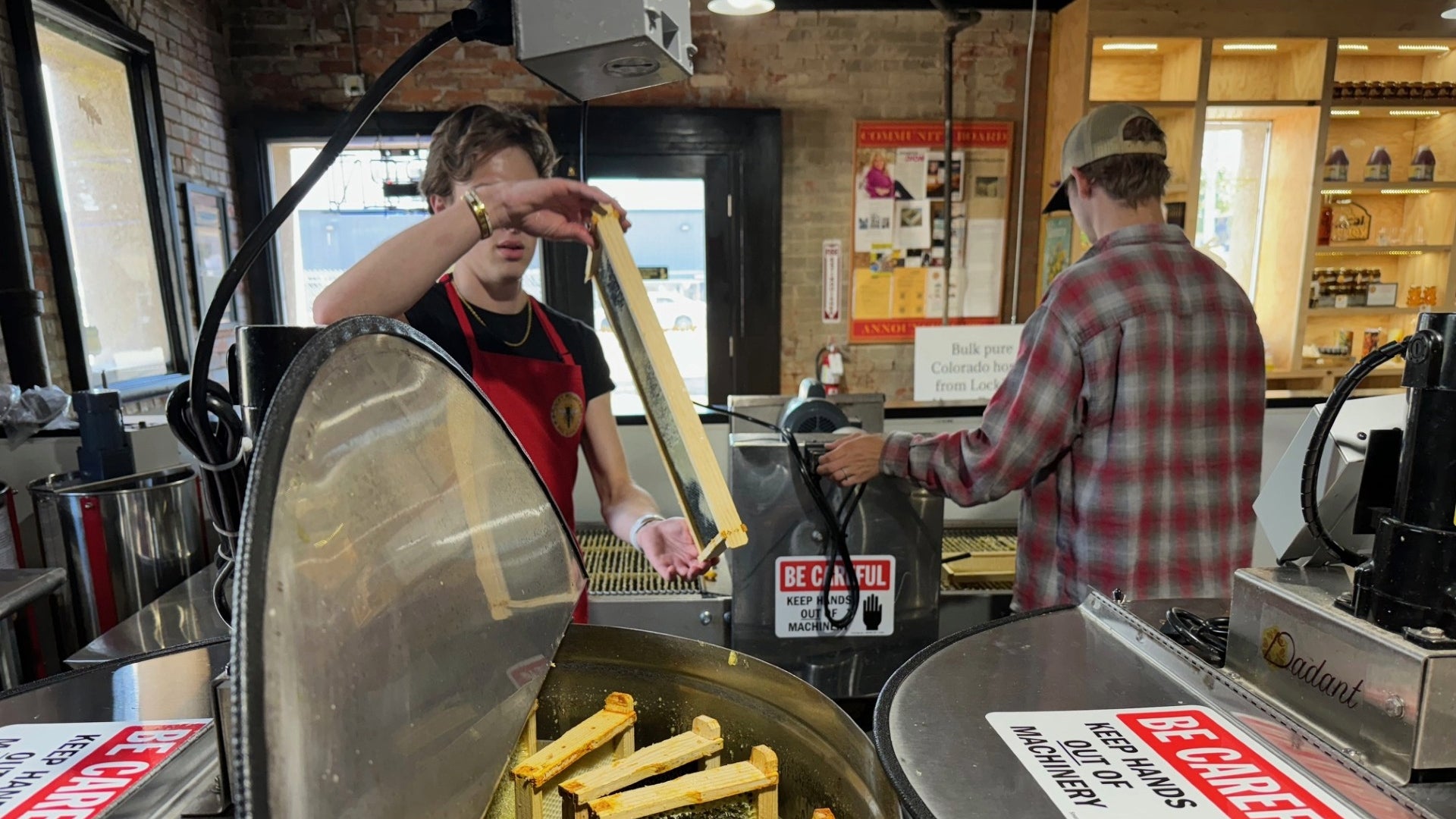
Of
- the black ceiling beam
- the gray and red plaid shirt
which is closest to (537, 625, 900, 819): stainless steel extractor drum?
the gray and red plaid shirt

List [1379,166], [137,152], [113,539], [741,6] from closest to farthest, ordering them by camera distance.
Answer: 1. [113,539]
2. [741,6]
3. [137,152]
4. [1379,166]

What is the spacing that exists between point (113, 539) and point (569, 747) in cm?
133

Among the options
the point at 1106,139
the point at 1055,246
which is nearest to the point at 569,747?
the point at 1106,139

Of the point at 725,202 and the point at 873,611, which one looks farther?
the point at 725,202

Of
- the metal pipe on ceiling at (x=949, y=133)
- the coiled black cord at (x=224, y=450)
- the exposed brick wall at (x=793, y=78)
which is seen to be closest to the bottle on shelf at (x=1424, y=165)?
the exposed brick wall at (x=793, y=78)

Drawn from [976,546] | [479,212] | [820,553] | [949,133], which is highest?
[949,133]

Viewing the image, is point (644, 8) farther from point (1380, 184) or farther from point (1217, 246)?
point (1380, 184)

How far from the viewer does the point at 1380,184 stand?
13.6 ft

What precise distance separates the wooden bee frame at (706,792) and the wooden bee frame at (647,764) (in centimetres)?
1

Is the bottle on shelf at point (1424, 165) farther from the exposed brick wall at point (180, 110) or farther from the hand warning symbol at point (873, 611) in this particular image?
the exposed brick wall at point (180, 110)

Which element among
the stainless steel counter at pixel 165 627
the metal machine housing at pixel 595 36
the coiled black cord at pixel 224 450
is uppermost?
the metal machine housing at pixel 595 36

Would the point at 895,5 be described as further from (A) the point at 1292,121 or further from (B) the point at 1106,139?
(B) the point at 1106,139

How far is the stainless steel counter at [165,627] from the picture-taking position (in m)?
1.31

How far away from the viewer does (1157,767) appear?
0.58 metres
